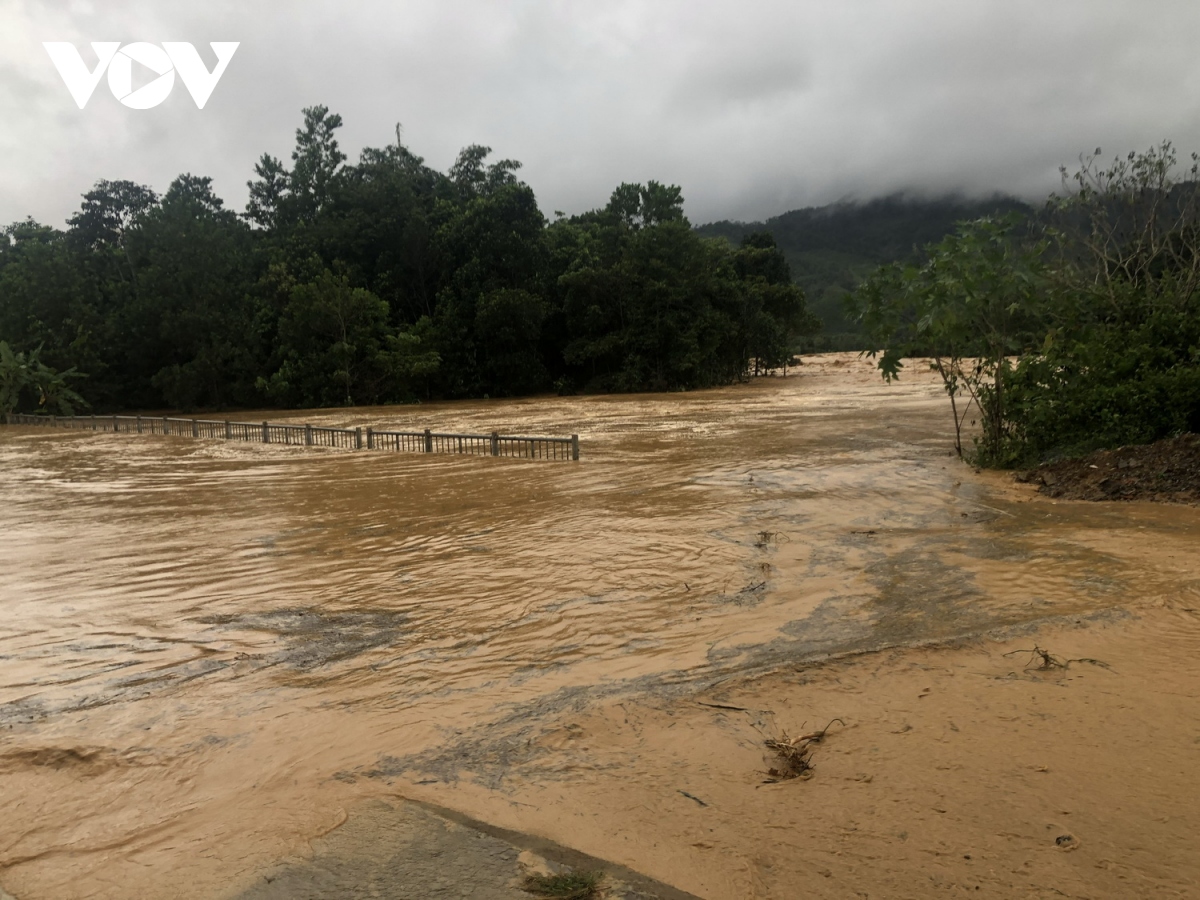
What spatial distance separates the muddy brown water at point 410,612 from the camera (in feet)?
12.7

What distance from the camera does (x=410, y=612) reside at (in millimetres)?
6715

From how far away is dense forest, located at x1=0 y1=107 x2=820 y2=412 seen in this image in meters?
40.8

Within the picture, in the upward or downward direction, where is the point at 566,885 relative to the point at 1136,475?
downward

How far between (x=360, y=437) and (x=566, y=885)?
1725 centimetres

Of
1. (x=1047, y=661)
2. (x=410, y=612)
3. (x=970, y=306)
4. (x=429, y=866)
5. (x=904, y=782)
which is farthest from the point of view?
(x=970, y=306)

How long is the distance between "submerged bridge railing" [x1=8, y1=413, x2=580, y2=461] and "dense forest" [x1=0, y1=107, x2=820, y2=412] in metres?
11.1

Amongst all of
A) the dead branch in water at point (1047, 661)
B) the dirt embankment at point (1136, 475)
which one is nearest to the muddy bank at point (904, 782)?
the dead branch in water at point (1047, 661)

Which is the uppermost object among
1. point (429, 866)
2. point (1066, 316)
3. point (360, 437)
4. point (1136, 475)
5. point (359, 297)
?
point (359, 297)

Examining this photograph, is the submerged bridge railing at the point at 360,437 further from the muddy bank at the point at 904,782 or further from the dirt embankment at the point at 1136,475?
the muddy bank at the point at 904,782

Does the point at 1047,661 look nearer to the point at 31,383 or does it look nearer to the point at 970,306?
the point at 970,306

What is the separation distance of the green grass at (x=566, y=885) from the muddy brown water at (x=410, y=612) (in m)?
0.43

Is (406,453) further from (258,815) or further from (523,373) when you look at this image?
(523,373)

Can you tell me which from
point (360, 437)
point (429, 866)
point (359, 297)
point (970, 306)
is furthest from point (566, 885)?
point (359, 297)

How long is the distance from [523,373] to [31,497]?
3191 centimetres
